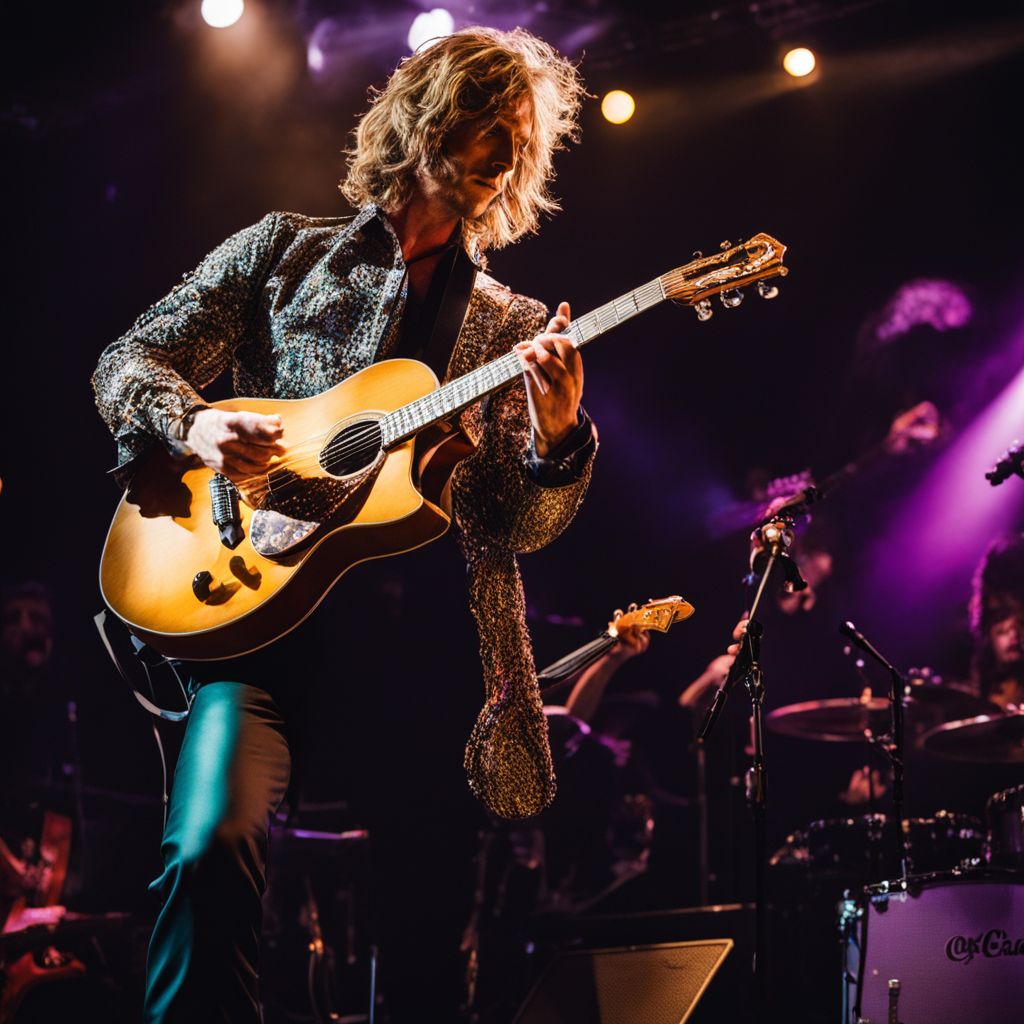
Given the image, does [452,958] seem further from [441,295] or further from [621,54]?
[621,54]

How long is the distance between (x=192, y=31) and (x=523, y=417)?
525 centimetres

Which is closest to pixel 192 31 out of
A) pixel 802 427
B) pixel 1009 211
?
pixel 802 427

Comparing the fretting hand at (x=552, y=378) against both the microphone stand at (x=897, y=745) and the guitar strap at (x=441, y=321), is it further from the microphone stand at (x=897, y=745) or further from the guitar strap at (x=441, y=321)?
the microphone stand at (x=897, y=745)

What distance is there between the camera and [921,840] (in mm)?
6117

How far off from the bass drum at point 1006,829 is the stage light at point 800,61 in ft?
16.0

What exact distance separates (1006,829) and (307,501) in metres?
4.01

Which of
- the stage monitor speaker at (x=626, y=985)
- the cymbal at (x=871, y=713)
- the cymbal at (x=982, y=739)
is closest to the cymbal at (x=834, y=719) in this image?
the cymbal at (x=871, y=713)

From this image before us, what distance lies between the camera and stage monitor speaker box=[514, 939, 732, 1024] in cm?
427

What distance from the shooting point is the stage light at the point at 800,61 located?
7.70 m

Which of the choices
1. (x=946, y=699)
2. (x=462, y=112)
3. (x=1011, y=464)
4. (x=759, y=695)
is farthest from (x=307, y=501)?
(x=946, y=699)

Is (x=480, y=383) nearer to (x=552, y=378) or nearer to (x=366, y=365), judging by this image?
(x=552, y=378)

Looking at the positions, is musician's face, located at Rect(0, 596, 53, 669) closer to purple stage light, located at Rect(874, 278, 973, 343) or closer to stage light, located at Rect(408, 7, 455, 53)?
stage light, located at Rect(408, 7, 455, 53)

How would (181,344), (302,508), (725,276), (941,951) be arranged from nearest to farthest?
1. (302,508)
2. (725,276)
3. (181,344)
4. (941,951)

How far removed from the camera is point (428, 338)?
10.1 feet
